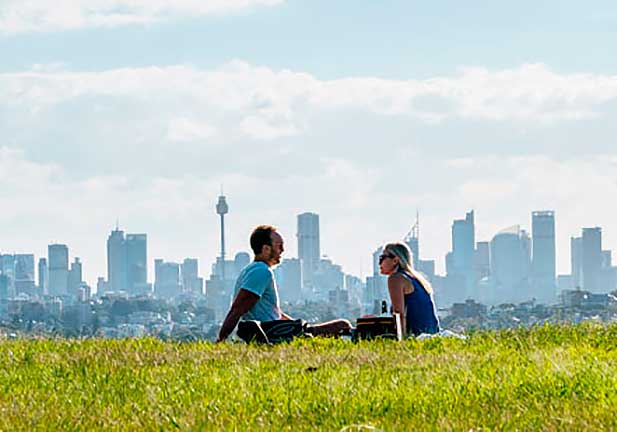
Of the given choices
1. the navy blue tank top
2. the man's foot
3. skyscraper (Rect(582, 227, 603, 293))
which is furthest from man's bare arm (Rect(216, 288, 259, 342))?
skyscraper (Rect(582, 227, 603, 293))

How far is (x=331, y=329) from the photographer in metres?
15.5

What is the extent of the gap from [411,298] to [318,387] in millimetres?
6774

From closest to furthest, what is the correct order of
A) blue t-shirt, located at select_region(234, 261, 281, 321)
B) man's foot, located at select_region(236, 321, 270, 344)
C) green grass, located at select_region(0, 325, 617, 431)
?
1. green grass, located at select_region(0, 325, 617, 431)
2. man's foot, located at select_region(236, 321, 270, 344)
3. blue t-shirt, located at select_region(234, 261, 281, 321)

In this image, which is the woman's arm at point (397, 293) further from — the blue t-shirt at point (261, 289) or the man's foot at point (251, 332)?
the man's foot at point (251, 332)

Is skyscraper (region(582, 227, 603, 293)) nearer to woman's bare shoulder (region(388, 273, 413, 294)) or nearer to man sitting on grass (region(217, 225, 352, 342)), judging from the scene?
woman's bare shoulder (region(388, 273, 413, 294))

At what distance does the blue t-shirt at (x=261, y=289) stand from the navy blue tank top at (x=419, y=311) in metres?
1.49

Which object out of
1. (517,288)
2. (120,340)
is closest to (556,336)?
(120,340)

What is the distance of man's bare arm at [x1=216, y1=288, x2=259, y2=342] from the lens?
50.7 ft

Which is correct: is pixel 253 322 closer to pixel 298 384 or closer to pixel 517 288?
pixel 298 384

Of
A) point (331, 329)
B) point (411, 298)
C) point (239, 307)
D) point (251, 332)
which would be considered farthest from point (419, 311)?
point (251, 332)

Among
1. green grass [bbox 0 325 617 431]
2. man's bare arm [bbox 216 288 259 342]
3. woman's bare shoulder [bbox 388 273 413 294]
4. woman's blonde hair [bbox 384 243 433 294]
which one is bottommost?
A: green grass [bbox 0 325 617 431]

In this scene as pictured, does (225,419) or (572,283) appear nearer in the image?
(225,419)

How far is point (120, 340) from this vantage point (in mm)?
14844

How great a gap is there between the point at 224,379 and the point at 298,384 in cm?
64
